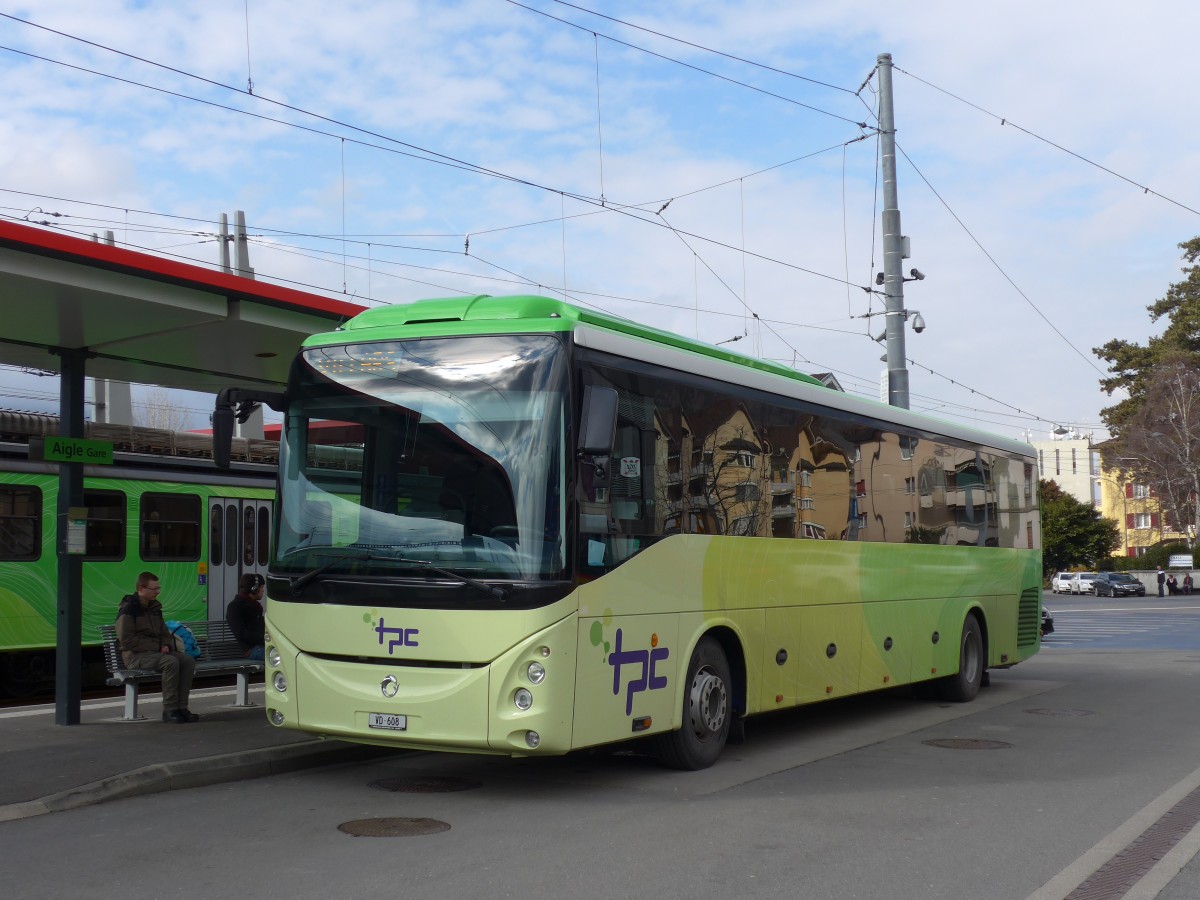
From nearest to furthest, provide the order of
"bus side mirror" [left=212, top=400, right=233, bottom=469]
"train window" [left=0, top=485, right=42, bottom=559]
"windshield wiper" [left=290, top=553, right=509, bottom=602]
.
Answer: "windshield wiper" [left=290, top=553, right=509, bottom=602] < "bus side mirror" [left=212, top=400, right=233, bottom=469] < "train window" [left=0, top=485, right=42, bottom=559]

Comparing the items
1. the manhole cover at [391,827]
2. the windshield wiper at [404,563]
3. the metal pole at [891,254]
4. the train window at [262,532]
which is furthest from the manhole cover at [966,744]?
the train window at [262,532]

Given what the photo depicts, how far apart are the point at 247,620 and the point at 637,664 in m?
6.55

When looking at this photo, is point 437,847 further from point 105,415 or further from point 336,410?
point 105,415

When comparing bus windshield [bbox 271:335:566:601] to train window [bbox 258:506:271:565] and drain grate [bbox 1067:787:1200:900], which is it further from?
train window [bbox 258:506:271:565]

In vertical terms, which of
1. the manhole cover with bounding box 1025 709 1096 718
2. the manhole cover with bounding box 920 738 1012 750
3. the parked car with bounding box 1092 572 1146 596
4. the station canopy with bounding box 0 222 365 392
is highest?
the station canopy with bounding box 0 222 365 392

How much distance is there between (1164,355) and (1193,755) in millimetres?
68372

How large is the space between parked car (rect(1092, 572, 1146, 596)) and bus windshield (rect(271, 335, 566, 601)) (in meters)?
66.4

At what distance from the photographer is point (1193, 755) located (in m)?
11.0

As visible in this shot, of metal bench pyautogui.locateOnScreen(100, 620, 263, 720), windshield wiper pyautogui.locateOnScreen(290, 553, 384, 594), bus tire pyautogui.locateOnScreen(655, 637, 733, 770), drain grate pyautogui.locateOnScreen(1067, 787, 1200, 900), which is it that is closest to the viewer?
drain grate pyautogui.locateOnScreen(1067, 787, 1200, 900)

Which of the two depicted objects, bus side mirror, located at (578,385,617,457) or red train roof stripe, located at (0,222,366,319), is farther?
red train roof stripe, located at (0,222,366,319)

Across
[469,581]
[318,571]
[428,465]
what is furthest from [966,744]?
[318,571]

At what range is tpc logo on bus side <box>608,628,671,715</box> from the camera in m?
8.88

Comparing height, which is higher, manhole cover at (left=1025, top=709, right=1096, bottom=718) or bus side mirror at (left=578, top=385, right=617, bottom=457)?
bus side mirror at (left=578, top=385, right=617, bottom=457)

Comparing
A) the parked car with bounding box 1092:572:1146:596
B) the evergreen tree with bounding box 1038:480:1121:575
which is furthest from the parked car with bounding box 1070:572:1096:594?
the evergreen tree with bounding box 1038:480:1121:575
